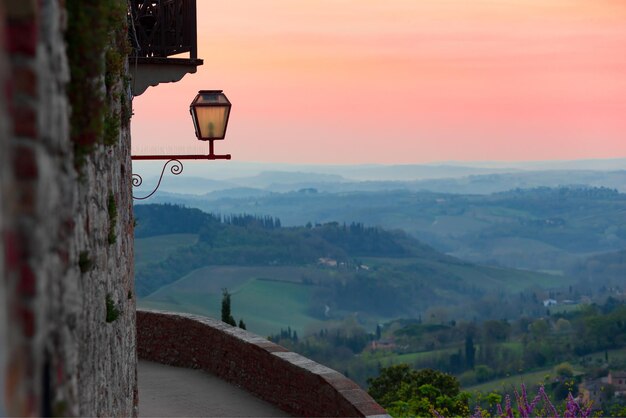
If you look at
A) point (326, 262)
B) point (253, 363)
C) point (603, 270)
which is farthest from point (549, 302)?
point (253, 363)

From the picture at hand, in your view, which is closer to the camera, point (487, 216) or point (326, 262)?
point (326, 262)

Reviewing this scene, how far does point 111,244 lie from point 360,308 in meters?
106

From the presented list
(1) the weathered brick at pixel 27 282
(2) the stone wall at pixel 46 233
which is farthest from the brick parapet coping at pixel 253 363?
(1) the weathered brick at pixel 27 282

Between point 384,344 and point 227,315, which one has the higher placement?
point 227,315

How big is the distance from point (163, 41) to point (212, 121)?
130 centimetres

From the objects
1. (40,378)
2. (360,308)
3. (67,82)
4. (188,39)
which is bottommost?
(360,308)

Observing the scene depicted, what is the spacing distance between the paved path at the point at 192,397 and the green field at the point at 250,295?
82.6 metres

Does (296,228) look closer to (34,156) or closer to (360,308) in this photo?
(360,308)

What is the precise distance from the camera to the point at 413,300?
117000 millimetres

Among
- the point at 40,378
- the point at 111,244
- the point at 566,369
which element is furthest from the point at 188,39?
the point at 566,369

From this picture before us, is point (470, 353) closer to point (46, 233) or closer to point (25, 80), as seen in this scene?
point (46, 233)

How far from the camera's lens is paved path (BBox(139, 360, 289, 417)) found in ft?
40.2

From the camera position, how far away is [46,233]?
3289 millimetres

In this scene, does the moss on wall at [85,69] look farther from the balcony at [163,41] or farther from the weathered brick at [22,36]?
the balcony at [163,41]
